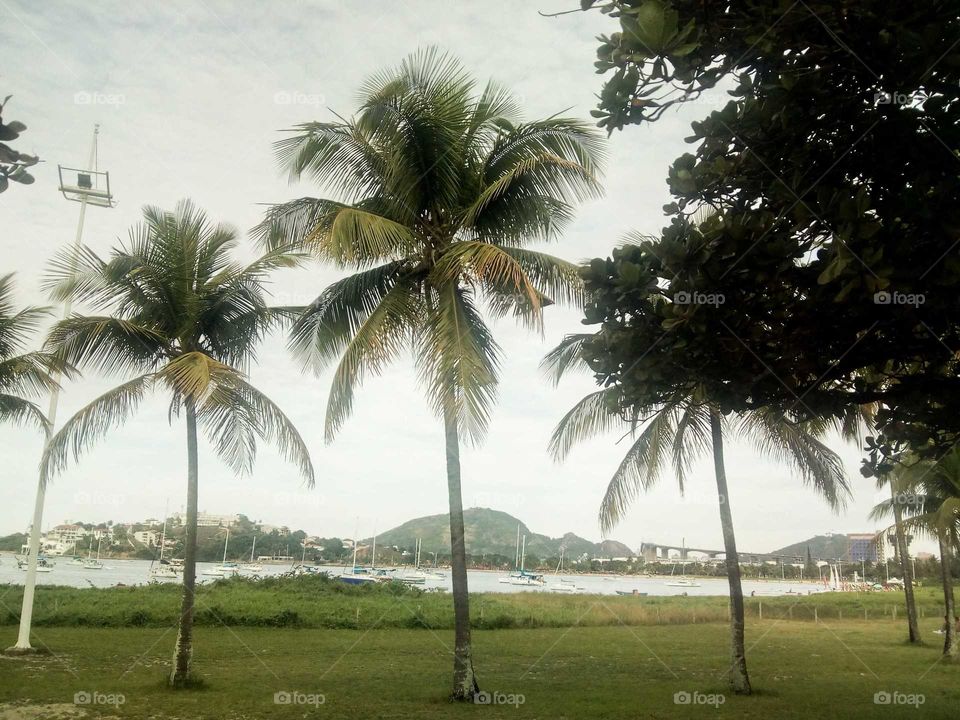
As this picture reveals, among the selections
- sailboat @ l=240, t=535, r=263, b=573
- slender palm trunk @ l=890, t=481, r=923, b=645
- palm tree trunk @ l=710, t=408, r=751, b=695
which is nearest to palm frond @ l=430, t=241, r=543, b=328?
palm tree trunk @ l=710, t=408, r=751, b=695

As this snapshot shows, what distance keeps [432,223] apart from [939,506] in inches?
607

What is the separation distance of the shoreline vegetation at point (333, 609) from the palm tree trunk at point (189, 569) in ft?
37.0

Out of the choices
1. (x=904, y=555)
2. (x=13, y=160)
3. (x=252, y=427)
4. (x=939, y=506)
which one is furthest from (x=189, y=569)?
(x=904, y=555)

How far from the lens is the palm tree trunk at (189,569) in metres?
12.2

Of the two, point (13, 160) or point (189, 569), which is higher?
point (13, 160)

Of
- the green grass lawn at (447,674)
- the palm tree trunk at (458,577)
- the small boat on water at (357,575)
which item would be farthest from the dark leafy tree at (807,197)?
the small boat on water at (357,575)

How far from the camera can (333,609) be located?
27125 millimetres

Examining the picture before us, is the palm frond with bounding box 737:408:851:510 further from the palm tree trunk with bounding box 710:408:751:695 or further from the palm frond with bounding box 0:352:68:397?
the palm frond with bounding box 0:352:68:397

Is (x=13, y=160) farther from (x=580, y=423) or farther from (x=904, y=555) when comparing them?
(x=904, y=555)

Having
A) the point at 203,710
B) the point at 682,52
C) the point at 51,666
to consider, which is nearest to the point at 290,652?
the point at 51,666

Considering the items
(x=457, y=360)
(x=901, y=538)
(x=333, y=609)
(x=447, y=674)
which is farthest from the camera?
(x=333, y=609)

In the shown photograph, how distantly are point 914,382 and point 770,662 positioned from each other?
15.5 m

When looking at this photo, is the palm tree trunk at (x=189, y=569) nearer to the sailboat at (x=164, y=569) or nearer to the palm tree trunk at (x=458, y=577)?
the palm tree trunk at (x=458, y=577)

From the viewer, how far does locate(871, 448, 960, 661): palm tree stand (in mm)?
16797
